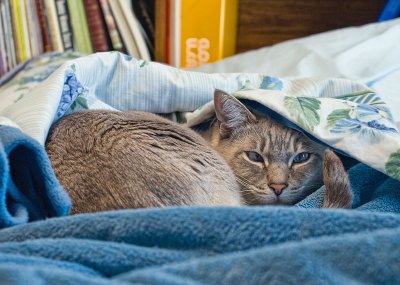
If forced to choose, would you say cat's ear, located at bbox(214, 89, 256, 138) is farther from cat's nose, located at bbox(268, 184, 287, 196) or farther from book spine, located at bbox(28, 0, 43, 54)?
book spine, located at bbox(28, 0, 43, 54)

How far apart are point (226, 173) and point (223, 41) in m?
1.12

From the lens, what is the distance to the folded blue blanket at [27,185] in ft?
2.47

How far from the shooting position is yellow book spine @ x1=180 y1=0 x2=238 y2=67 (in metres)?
1.98

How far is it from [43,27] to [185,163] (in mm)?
1224

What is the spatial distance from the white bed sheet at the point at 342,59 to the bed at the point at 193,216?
15 cm

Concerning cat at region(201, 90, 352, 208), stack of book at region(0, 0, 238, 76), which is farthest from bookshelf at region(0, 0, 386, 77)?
cat at region(201, 90, 352, 208)

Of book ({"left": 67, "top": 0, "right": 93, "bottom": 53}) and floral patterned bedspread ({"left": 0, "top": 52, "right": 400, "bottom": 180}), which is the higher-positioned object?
floral patterned bedspread ({"left": 0, "top": 52, "right": 400, "bottom": 180})

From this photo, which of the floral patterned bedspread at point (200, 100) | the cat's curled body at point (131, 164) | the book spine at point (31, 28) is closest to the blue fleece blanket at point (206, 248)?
the cat's curled body at point (131, 164)

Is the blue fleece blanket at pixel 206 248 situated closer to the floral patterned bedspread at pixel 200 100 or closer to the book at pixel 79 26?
the floral patterned bedspread at pixel 200 100

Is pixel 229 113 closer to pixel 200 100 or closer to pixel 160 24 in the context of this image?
pixel 200 100

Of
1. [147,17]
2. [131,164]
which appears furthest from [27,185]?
[147,17]

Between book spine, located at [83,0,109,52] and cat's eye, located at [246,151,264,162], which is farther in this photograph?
book spine, located at [83,0,109,52]

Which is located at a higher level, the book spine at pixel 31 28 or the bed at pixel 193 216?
the bed at pixel 193 216

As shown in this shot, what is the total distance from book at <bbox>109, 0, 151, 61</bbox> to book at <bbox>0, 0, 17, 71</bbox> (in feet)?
1.20
